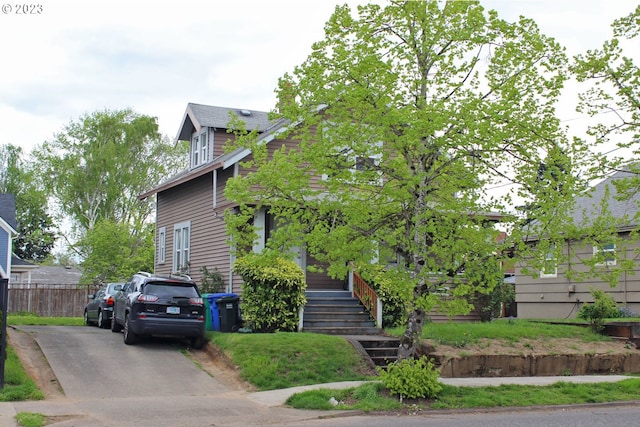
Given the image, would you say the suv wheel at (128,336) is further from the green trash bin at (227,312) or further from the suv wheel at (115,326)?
the suv wheel at (115,326)

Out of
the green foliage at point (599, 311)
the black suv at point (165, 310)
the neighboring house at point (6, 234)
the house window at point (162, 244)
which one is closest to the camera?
the black suv at point (165, 310)

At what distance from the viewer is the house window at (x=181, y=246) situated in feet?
84.2

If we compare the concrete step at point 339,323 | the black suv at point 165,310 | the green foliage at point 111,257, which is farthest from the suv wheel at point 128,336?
the green foliage at point 111,257

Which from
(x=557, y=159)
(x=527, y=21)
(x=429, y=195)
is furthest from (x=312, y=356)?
(x=527, y=21)

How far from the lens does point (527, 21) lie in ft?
43.2

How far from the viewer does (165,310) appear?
18.0 meters

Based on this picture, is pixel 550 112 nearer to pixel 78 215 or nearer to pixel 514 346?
pixel 514 346

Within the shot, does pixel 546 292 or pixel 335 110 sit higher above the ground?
pixel 335 110

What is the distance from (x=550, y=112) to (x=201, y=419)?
828cm

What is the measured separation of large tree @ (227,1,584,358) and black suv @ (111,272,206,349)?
199 inches

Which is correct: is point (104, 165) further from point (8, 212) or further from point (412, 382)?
point (412, 382)

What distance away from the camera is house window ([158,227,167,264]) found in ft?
92.6

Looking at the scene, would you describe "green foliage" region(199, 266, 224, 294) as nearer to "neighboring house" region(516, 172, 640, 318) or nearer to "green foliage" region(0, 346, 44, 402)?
"green foliage" region(0, 346, 44, 402)

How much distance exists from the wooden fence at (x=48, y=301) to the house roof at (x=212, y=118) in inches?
494
